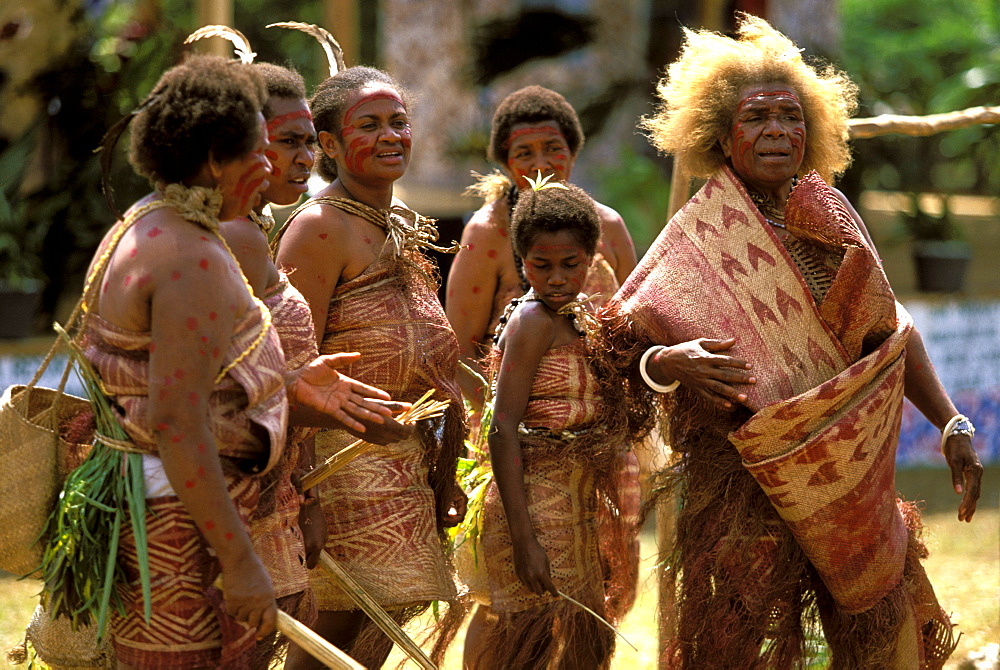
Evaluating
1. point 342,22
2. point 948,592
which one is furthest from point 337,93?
point 342,22

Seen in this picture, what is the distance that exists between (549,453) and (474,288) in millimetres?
973

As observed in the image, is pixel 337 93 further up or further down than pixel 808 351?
further up

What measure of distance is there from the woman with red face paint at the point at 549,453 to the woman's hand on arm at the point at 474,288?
0.72 metres

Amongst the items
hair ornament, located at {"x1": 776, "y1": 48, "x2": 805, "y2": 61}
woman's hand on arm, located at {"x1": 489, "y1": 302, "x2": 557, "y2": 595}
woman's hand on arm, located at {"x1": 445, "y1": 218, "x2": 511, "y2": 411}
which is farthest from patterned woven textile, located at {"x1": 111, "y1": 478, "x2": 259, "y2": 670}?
hair ornament, located at {"x1": 776, "y1": 48, "x2": 805, "y2": 61}

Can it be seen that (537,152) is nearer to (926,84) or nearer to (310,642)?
(310,642)

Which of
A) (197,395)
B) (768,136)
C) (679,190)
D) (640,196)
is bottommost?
(640,196)

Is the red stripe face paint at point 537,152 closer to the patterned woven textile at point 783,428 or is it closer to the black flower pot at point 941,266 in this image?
the patterned woven textile at point 783,428

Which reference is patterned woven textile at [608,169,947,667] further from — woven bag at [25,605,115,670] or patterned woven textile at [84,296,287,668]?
woven bag at [25,605,115,670]

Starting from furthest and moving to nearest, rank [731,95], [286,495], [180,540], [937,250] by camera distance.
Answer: [937,250]
[731,95]
[286,495]
[180,540]

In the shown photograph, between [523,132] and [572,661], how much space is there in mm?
1980

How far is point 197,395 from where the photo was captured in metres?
2.37

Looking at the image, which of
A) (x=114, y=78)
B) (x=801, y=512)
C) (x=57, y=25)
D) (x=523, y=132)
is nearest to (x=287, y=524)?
(x=801, y=512)

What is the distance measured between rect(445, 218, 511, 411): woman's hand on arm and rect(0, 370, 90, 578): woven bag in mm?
1930

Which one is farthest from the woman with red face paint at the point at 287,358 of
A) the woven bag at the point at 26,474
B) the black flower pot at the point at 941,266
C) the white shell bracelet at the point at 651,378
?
the black flower pot at the point at 941,266
